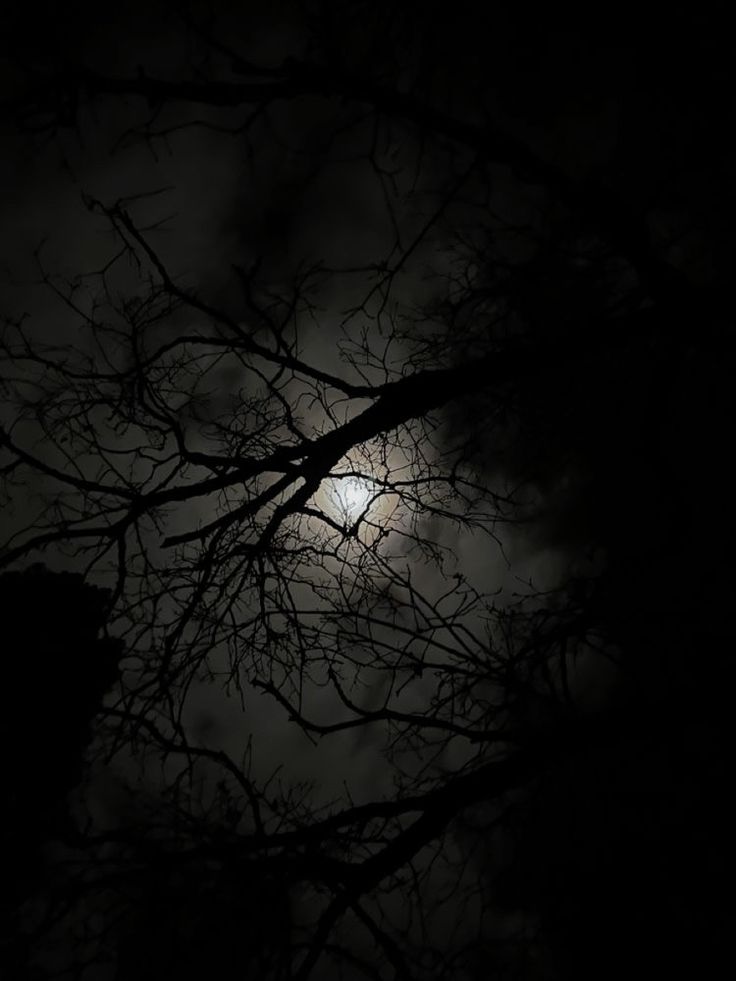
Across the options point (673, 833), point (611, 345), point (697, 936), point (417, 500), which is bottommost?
point (697, 936)

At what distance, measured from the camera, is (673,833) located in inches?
174

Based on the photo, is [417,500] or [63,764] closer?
[417,500]

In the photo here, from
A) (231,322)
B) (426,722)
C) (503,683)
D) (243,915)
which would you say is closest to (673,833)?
(503,683)

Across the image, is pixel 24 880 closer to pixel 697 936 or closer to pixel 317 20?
pixel 697 936

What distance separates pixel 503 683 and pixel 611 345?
9.60 feet

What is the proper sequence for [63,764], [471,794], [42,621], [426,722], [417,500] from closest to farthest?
1. [471,794]
2. [426,722]
3. [417,500]
4. [63,764]
5. [42,621]

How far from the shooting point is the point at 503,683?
176 inches

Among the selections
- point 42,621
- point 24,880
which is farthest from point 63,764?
point 24,880

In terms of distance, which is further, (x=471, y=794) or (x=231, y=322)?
(x=231, y=322)

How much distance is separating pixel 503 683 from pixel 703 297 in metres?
3.39

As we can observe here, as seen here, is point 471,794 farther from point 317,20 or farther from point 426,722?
point 317,20

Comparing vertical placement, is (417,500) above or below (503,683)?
above

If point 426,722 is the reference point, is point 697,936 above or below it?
below

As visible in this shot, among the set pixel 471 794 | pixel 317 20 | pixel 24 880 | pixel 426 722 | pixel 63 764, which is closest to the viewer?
pixel 317 20
